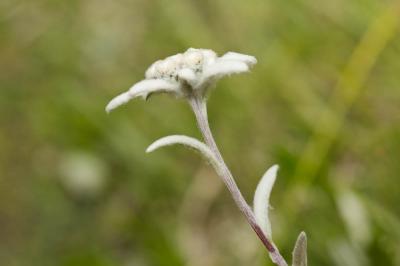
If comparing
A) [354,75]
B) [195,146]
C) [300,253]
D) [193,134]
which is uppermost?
[193,134]

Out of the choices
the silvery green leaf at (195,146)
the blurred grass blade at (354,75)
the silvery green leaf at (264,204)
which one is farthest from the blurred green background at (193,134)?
the silvery green leaf at (195,146)

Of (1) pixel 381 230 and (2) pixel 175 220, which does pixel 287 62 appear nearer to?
(2) pixel 175 220

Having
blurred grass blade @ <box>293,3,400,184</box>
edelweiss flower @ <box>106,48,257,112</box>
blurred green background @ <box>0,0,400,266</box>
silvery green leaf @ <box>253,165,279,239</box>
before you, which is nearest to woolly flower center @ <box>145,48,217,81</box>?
edelweiss flower @ <box>106,48,257,112</box>

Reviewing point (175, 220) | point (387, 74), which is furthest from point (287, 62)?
point (175, 220)

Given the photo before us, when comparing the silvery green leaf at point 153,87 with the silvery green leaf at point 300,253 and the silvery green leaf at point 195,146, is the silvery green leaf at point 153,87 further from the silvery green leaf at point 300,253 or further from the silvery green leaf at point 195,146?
the silvery green leaf at point 300,253

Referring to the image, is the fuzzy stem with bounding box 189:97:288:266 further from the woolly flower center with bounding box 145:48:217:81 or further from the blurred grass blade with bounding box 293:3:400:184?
the blurred grass blade with bounding box 293:3:400:184

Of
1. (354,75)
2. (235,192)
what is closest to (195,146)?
(235,192)

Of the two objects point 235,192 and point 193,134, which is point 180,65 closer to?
point 235,192
